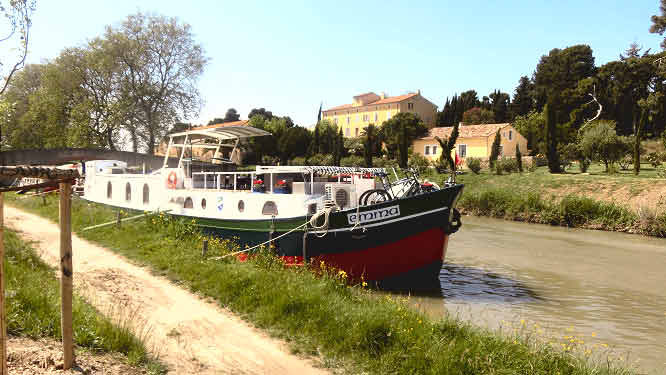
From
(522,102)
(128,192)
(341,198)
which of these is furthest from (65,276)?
(522,102)

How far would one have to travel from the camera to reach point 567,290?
12992 millimetres

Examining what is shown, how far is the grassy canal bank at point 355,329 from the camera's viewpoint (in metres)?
5.78

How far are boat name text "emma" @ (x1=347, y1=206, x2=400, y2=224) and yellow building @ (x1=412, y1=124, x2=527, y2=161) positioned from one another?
4146 centimetres

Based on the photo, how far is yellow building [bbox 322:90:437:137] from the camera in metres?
76.7

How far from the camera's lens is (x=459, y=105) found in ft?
229

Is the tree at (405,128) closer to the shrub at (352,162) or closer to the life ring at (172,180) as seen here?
the shrub at (352,162)

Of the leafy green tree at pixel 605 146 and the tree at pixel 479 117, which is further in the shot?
the tree at pixel 479 117

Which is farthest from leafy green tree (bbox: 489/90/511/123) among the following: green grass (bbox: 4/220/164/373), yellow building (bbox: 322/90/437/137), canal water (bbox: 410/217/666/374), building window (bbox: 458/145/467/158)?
green grass (bbox: 4/220/164/373)

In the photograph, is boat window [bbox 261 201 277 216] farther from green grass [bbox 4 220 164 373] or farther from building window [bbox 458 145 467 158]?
building window [bbox 458 145 467 158]

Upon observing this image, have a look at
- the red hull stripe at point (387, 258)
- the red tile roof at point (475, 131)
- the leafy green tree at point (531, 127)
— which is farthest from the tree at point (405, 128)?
the red hull stripe at point (387, 258)

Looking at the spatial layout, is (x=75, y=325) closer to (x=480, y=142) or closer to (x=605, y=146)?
(x=605, y=146)

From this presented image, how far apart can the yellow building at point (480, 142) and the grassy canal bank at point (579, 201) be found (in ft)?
55.2

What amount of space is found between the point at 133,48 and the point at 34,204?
24705 millimetres

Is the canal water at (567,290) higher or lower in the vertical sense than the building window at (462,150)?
lower
